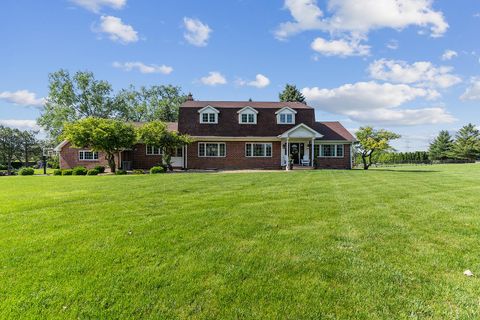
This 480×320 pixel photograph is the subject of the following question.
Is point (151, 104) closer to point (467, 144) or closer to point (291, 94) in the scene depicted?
point (291, 94)

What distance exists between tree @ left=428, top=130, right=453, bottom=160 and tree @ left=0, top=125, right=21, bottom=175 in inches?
2972

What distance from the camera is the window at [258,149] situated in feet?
86.1

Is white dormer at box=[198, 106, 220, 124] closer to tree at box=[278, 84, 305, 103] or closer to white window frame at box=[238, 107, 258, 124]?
white window frame at box=[238, 107, 258, 124]

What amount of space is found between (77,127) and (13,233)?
764 inches

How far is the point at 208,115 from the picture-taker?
1064 inches

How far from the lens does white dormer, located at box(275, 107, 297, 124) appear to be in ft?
88.6

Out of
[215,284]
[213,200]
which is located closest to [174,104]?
[213,200]

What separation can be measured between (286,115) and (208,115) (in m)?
6.97

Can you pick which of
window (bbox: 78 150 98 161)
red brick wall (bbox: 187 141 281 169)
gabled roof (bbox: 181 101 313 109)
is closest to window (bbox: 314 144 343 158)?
red brick wall (bbox: 187 141 281 169)

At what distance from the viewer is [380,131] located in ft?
90.4

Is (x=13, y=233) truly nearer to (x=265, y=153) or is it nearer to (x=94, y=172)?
(x=94, y=172)

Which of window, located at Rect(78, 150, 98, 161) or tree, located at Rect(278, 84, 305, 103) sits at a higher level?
tree, located at Rect(278, 84, 305, 103)

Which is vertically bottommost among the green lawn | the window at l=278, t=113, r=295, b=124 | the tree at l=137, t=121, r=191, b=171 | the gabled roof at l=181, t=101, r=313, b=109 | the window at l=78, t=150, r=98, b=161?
the green lawn

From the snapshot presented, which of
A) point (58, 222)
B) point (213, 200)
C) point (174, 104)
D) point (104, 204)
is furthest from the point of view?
point (174, 104)
